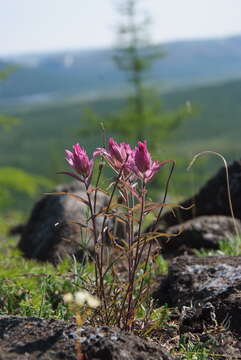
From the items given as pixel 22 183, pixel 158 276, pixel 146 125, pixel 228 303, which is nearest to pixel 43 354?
pixel 228 303

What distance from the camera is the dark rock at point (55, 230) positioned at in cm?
492

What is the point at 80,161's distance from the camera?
2287 mm

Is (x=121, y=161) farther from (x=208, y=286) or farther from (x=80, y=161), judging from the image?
(x=208, y=286)

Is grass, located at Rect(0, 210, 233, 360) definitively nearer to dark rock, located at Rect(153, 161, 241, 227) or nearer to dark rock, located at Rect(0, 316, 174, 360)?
dark rock, located at Rect(0, 316, 174, 360)

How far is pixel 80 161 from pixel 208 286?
1.20 metres

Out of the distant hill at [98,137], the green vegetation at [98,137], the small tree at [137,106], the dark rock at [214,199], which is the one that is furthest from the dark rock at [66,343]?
the distant hill at [98,137]

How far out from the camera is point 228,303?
2826 millimetres

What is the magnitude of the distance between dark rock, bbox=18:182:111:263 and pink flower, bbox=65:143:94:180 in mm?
2248

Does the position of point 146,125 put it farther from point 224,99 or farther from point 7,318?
point 224,99

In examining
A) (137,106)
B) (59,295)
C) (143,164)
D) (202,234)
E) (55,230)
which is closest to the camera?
(143,164)

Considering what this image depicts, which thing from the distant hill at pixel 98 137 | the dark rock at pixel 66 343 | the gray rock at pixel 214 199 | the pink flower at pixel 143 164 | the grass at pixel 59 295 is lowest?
the grass at pixel 59 295

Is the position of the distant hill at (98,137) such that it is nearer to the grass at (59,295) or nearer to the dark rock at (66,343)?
the grass at (59,295)

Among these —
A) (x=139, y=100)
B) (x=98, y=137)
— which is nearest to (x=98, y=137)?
(x=98, y=137)

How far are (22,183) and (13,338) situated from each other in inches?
532
